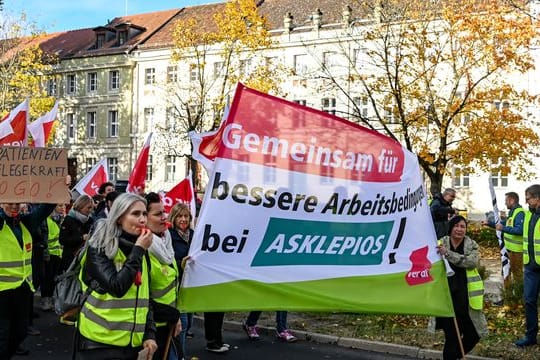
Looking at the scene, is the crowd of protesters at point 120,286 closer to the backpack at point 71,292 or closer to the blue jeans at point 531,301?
the backpack at point 71,292

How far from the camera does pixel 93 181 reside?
1173cm

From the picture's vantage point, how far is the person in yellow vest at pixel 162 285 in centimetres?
448

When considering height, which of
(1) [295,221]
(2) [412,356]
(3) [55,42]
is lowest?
(2) [412,356]

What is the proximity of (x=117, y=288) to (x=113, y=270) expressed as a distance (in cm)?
13

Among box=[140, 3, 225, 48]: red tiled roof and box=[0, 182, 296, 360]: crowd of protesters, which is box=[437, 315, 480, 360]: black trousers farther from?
box=[140, 3, 225, 48]: red tiled roof

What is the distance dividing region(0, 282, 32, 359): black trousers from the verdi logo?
2778 millimetres

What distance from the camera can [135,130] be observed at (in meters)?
51.0

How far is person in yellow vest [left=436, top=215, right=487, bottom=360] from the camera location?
6387mm

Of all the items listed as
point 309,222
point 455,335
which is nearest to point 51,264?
point 455,335

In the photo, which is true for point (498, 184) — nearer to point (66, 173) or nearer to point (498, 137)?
point (498, 137)

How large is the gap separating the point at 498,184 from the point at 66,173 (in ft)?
114

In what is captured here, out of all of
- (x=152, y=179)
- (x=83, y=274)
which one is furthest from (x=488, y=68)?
(x=152, y=179)

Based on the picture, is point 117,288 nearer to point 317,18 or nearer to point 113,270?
point 113,270

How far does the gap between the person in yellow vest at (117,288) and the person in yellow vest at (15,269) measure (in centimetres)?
238
